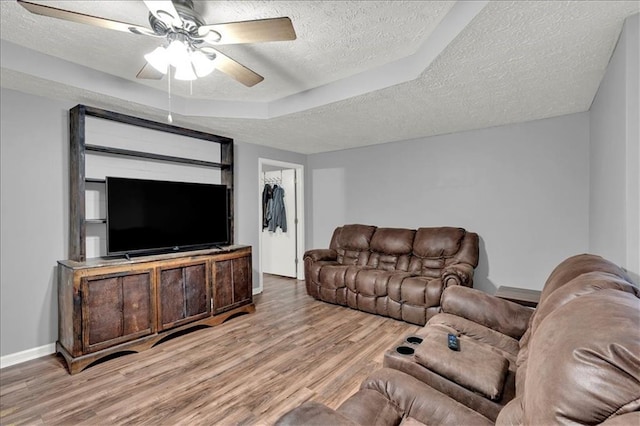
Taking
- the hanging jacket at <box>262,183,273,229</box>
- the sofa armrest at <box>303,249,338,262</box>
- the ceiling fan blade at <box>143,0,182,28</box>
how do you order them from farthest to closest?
the hanging jacket at <box>262,183,273,229</box>
the sofa armrest at <box>303,249,338,262</box>
the ceiling fan blade at <box>143,0,182,28</box>

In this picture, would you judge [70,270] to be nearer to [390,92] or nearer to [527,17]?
[390,92]

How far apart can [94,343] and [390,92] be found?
3.42 meters

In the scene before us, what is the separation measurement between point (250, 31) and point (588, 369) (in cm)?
193

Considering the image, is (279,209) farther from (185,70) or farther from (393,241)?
(185,70)

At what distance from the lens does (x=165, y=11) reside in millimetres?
1485

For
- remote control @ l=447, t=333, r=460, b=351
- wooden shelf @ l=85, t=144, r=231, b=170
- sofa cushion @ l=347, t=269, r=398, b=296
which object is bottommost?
sofa cushion @ l=347, t=269, r=398, b=296

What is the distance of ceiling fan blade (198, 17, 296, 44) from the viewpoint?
4.89ft

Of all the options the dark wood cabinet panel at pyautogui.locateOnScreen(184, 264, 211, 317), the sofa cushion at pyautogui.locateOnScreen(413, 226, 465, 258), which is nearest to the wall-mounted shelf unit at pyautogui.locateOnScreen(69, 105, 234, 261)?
the dark wood cabinet panel at pyautogui.locateOnScreen(184, 264, 211, 317)

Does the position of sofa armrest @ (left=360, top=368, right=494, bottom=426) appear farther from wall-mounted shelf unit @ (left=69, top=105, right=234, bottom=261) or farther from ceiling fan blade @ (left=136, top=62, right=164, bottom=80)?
wall-mounted shelf unit @ (left=69, top=105, right=234, bottom=261)

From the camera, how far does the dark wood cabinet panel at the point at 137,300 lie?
2.44 meters

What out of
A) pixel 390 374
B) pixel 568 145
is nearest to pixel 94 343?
pixel 390 374

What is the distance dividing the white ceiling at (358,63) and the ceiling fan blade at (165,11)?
0.28m

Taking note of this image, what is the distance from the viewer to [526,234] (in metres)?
3.55

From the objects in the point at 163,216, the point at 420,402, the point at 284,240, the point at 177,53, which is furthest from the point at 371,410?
the point at 284,240
